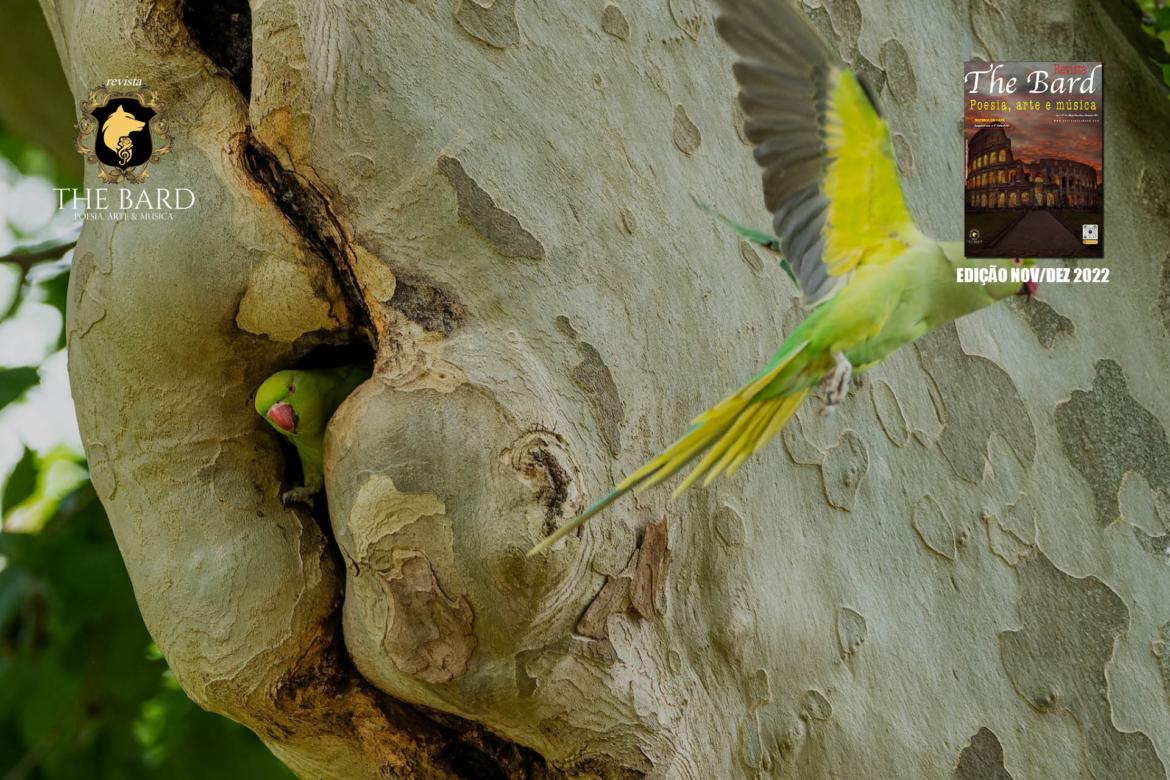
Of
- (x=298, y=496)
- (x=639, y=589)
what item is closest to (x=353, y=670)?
(x=298, y=496)

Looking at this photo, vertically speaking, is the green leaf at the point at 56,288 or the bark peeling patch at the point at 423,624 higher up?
the green leaf at the point at 56,288

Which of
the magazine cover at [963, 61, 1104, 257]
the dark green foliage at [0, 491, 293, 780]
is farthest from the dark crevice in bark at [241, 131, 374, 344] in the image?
the dark green foliage at [0, 491, 293, 780]

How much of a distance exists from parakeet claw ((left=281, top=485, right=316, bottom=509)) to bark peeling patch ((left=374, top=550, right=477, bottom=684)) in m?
0.44

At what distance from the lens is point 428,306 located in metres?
1.50

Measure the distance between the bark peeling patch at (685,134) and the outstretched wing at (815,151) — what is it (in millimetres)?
761

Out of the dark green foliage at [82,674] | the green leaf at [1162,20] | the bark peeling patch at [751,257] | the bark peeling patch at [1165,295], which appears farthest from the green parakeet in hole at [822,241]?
the dark green foliage at [82,674]

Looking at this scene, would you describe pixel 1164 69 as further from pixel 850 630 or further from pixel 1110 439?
pixel 850 630

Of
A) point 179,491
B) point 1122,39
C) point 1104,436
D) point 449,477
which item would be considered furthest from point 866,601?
point 1122,39

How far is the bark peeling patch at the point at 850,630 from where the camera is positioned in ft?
5.31

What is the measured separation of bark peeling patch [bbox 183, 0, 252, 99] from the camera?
1712 millimetres

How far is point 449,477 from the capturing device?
1.40 m

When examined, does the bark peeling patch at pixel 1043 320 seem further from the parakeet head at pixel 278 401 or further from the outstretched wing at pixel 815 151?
the parakeet head at pixel 278 401

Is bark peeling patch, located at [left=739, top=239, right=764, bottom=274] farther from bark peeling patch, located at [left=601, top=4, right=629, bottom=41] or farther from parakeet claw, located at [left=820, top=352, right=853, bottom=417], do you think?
parakeet claw, located at [left=820, top=352, right=853, bottom=417]

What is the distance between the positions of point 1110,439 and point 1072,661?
47cm
